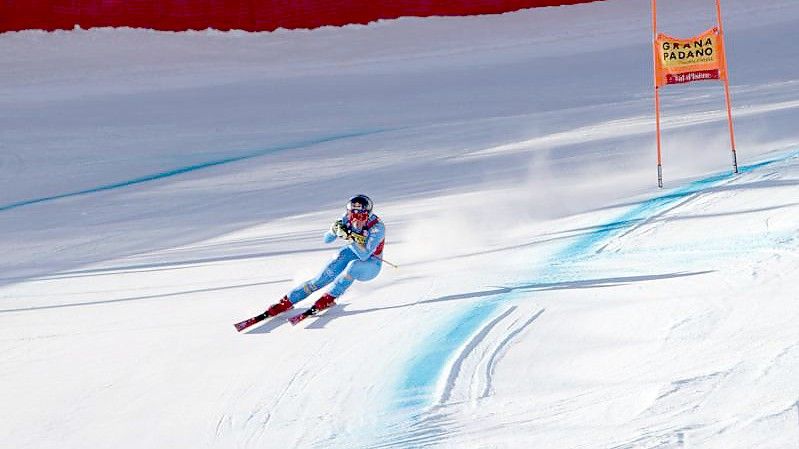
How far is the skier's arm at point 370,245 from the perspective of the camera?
595 centimetres

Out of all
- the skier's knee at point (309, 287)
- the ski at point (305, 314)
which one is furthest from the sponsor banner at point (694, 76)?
the ski at point (305, 314)

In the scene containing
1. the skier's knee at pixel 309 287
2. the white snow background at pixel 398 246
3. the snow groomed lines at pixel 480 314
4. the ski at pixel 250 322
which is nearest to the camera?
the white snow background at pixel 398 246

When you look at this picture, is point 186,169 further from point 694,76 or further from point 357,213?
point 357,213

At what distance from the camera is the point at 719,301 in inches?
207

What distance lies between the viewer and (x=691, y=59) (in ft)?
26.6

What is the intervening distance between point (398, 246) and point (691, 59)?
273 cm

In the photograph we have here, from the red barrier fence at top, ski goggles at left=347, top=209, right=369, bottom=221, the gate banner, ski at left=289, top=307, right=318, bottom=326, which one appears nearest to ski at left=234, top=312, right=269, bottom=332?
ski at left=289, top=307, right=318, bottom=326

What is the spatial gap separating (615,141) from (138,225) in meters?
4.61

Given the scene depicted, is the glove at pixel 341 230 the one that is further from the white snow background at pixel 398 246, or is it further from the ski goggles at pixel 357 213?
the white snow background at pixel 398 246

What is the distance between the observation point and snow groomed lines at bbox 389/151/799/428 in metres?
4.57

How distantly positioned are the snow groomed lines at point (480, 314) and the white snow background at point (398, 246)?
0.02 m

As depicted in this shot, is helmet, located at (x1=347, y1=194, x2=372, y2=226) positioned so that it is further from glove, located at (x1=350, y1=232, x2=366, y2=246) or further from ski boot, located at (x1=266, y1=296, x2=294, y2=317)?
ski boot, located at (x1=266, y1=296, x2=294, y2=317)

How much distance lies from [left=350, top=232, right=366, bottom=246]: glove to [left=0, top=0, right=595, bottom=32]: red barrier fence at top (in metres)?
10.5

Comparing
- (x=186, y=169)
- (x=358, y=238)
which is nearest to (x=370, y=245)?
(x=358, y=238)
